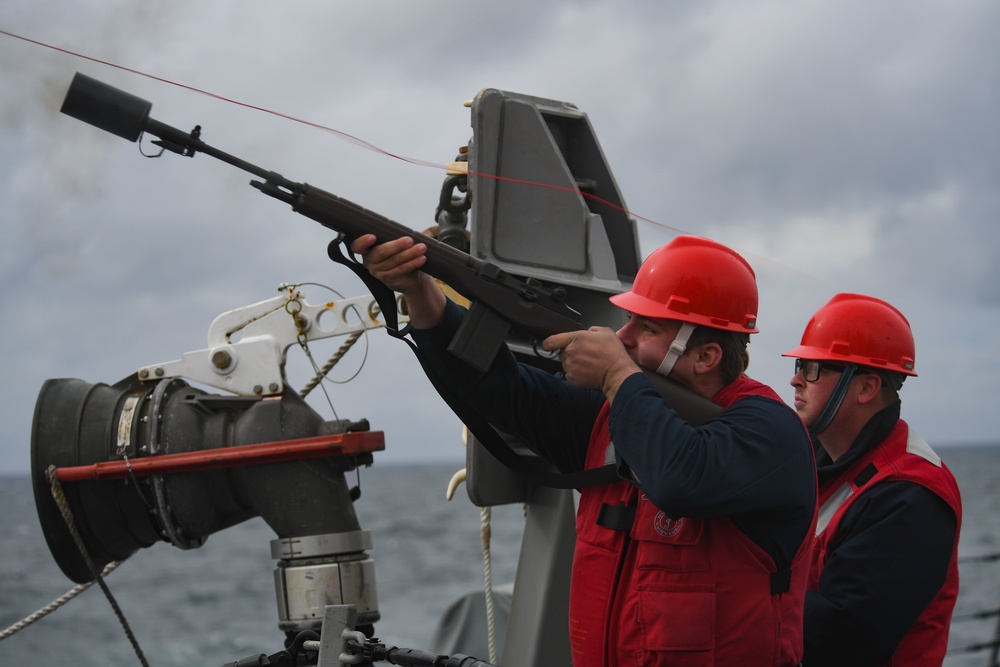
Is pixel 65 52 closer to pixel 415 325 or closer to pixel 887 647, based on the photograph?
pixel 415 325

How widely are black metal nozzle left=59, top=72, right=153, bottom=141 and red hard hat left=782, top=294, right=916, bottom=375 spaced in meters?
2.13

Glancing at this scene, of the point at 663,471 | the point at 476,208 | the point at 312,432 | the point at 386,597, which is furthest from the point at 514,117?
the point at 386,597

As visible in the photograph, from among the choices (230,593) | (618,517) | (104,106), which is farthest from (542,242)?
(230,593)

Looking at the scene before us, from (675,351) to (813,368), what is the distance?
3.28 ft

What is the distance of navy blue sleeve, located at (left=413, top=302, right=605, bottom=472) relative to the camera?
3156mm

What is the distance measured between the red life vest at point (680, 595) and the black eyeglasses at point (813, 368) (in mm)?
967

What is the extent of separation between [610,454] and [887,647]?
3.17 feet

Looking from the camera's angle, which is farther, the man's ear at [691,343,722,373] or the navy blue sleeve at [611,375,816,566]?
the man's ear at [691,343,722,373]

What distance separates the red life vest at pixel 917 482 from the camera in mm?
3252

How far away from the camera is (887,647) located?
317 centimetres

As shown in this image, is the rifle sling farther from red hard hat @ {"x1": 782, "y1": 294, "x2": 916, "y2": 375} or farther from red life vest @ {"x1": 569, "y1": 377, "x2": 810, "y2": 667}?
red hard hat @ {"x1": 782, "y1": 294, "x2": 916, "y2": 375}

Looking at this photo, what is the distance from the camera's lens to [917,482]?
3.23m

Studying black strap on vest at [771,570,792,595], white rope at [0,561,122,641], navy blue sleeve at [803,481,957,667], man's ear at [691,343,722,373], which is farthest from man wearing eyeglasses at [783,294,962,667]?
white rope at [0,561,122,641]

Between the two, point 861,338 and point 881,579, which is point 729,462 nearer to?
point 881,579
